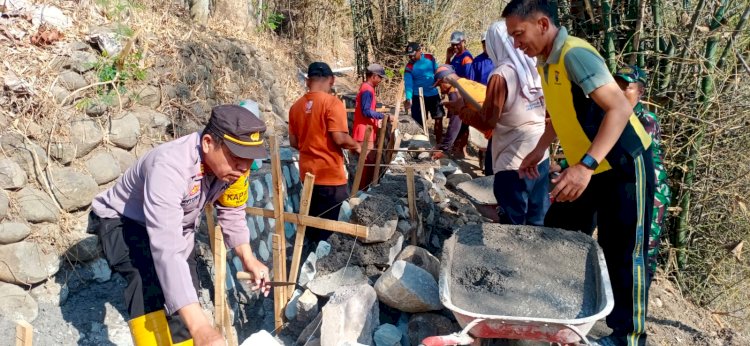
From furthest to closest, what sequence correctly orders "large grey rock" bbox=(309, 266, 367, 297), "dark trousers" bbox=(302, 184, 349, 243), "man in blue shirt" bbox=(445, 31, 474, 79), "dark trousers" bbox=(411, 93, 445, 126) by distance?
1. "dark trousers" bbox=(411, 93, 445, 126)
2. "man in blue shirt" bbox=(445, 31, 474, 79)
3. "dark trousers" bbox=(302, 184, 349, 243)
4. "large grey rock" bbox=(309, 266, 367, 297)

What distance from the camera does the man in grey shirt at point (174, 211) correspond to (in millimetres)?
2277

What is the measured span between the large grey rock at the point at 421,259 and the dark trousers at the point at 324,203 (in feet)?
3.59

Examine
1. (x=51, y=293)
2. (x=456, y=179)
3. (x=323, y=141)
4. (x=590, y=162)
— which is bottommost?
(x=456, y=179)

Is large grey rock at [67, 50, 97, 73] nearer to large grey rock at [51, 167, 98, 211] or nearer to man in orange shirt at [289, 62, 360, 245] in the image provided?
large grey rock at [51, 167, 98, 211]

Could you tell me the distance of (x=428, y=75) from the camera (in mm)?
9055

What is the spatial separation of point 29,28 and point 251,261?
348 centimetres

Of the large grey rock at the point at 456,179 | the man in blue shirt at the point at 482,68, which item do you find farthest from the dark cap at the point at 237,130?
the man in blue shirt at the point at 482,68

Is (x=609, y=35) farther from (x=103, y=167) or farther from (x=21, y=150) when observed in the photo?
(x=21, y=150)

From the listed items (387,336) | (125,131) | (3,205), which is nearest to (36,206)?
(3,205)

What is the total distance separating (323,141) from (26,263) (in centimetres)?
216

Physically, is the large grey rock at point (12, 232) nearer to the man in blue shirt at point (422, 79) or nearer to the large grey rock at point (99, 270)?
the large grey rock at point (99, 270)

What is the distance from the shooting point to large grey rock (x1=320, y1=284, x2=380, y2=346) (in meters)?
3.03

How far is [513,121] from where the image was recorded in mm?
3723

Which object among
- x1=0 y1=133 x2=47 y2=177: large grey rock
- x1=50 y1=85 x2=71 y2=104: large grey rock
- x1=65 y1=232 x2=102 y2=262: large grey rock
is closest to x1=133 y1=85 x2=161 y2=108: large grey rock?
x1=50 y1=85 x2=71 y2=104: large grey rock
